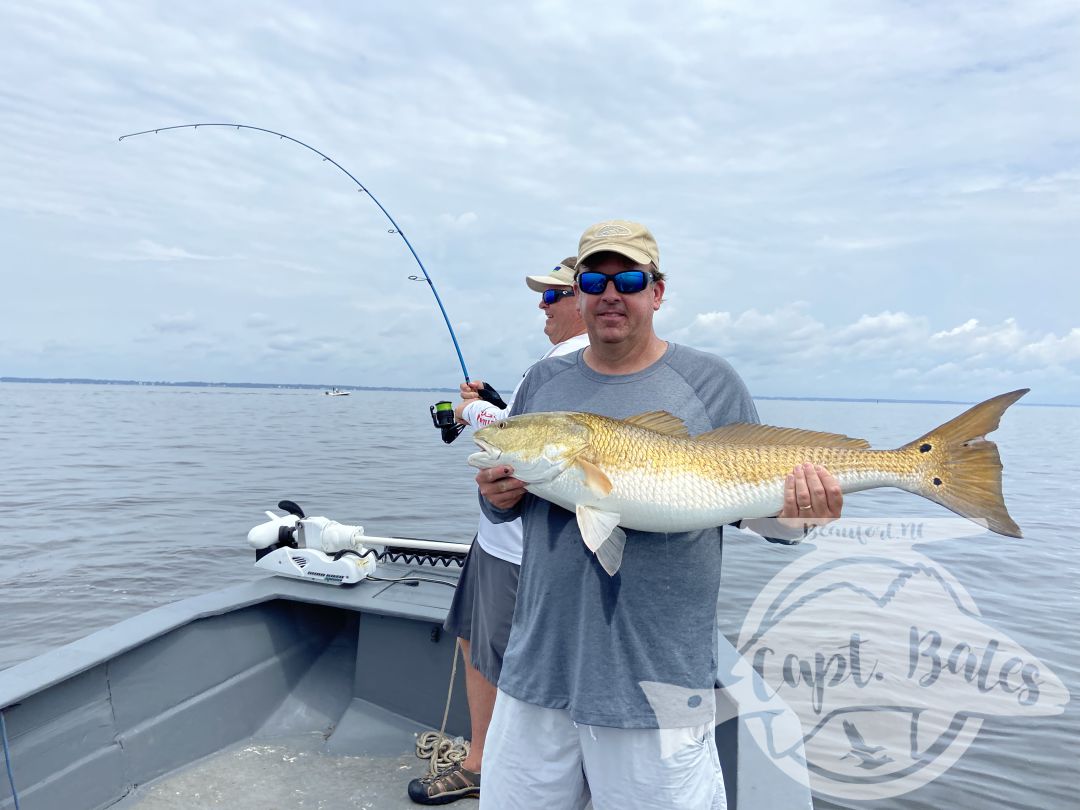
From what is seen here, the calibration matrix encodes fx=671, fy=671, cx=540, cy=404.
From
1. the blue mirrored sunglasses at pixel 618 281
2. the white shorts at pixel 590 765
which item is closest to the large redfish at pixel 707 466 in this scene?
the blue mirrored sunglasses at pixel 618 281

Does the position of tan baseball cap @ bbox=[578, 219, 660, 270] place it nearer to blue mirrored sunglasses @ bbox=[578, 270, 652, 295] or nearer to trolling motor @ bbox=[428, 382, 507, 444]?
blue mirrored sunglasses @ bbox=[578, 270, 652, 295]

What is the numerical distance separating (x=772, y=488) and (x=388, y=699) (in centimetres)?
360

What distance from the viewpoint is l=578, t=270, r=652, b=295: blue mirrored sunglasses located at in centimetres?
228

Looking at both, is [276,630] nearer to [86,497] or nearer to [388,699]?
[388,699]

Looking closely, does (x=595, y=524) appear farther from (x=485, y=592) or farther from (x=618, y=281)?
(x=485, y=592)

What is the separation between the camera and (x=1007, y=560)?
12.1 metres

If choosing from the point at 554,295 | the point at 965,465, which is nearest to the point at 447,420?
the point at 554,295

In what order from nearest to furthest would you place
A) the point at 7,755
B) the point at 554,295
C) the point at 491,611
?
the point at 7,755 → the point at 491,611 → the point at 554,295

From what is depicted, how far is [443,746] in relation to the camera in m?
4.22

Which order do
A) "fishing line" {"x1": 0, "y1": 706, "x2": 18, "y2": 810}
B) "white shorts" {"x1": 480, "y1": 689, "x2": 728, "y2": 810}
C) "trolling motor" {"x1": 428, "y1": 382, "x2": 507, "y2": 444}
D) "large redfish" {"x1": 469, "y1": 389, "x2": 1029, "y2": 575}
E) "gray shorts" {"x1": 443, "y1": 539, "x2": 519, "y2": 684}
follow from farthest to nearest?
1. "trolling motor" {"x1": 428, "y1": 382, "x2": 507, "y2": 444}
2. "gray shorts" {"x1": 443, "y1": 539, "x2": 519, "y2": 684}
3. "fishing line" {"x1": 0, "y1": 706, "x2": 18, "y2": 810}
4. "large redfish" {"x1": 469, "y1": 389, "x2": 1029, "y2": 575}
5. "white shorts" {"x1": 480, "y1": 689, "x2": 728, "y2": 810}

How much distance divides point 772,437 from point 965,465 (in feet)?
2.29

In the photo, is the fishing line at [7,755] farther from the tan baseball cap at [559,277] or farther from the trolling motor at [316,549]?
the tan baseball cap at [559,277]

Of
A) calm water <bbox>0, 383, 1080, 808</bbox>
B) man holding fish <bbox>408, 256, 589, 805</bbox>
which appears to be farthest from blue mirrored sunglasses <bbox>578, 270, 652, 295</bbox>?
calm water <bbox>0, 383, 1080, 808</bbox>

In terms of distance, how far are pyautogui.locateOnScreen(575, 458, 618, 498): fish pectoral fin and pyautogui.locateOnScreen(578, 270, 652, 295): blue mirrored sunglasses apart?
1.93ft
